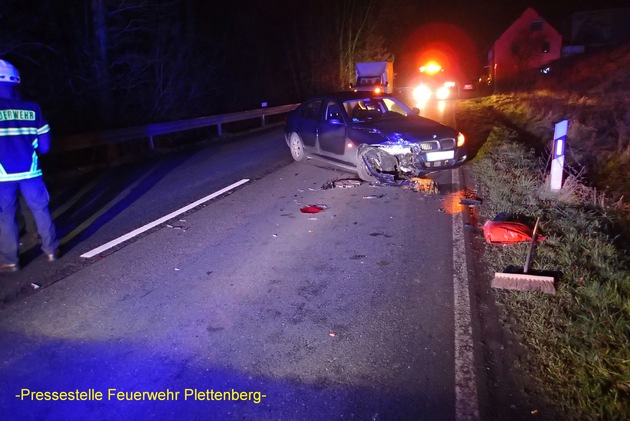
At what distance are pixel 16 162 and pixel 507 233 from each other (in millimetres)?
5459

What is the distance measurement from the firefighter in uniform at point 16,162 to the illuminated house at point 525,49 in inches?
1592

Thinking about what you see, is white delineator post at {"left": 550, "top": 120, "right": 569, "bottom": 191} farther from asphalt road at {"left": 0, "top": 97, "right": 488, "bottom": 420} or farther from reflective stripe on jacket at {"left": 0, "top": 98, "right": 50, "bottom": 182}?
reflective stripe on jacket at {"left": 0, "top": 98, "right": 50, "bottom": 182}

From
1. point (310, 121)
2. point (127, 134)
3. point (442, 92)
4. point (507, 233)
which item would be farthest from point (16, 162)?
point (442, 92)

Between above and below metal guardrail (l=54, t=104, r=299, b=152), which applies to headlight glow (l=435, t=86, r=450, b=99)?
above

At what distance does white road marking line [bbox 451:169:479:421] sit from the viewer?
2842 millimetres

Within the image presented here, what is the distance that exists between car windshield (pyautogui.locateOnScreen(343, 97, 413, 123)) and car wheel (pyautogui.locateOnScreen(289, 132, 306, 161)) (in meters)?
1.89

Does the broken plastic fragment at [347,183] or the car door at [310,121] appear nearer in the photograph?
the broken plastic fragment at [347,183]

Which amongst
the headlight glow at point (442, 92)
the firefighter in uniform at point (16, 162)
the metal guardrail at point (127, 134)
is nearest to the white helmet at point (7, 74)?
the firefighter in uniform at point (16, 162)

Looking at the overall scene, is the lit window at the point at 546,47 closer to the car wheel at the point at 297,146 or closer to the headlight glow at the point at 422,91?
the headlight glow at the point at 422,91

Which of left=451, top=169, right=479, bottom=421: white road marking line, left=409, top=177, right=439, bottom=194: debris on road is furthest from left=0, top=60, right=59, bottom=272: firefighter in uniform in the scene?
left=409, top=177, right=439, bottom=194: debris on road

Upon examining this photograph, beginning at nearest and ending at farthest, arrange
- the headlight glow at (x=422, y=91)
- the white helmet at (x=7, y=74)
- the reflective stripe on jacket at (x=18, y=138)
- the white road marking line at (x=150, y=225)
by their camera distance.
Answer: the white helmet at (x=7, y=74), the reflective stripe on jacket at (x=18, y=138), the white road marking line at (x=150, y=225), the headlight glow at (x=422, y=91)

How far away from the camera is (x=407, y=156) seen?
8109mm

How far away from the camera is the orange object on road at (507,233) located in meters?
5.14

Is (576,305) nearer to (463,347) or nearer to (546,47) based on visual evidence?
(463,347)
